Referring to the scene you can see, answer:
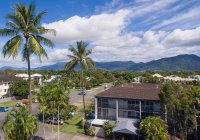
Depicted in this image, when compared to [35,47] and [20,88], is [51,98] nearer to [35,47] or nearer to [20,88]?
[35,47]

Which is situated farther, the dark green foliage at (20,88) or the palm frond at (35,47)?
the dark green foliage at (20,88)

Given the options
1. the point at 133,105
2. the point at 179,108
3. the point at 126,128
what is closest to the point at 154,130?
the point at 126,128

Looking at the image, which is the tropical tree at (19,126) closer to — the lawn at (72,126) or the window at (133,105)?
the lawn at (72,126)

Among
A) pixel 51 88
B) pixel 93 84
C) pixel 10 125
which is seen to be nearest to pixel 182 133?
pixel 51 88

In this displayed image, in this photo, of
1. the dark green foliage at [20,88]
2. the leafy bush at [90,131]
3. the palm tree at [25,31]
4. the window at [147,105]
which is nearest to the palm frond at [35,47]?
the palm tree at [25,31]

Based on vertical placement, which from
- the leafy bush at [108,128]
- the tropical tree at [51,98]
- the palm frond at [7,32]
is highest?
the palm frond at [7,32]

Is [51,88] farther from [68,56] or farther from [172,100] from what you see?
[172,100]
